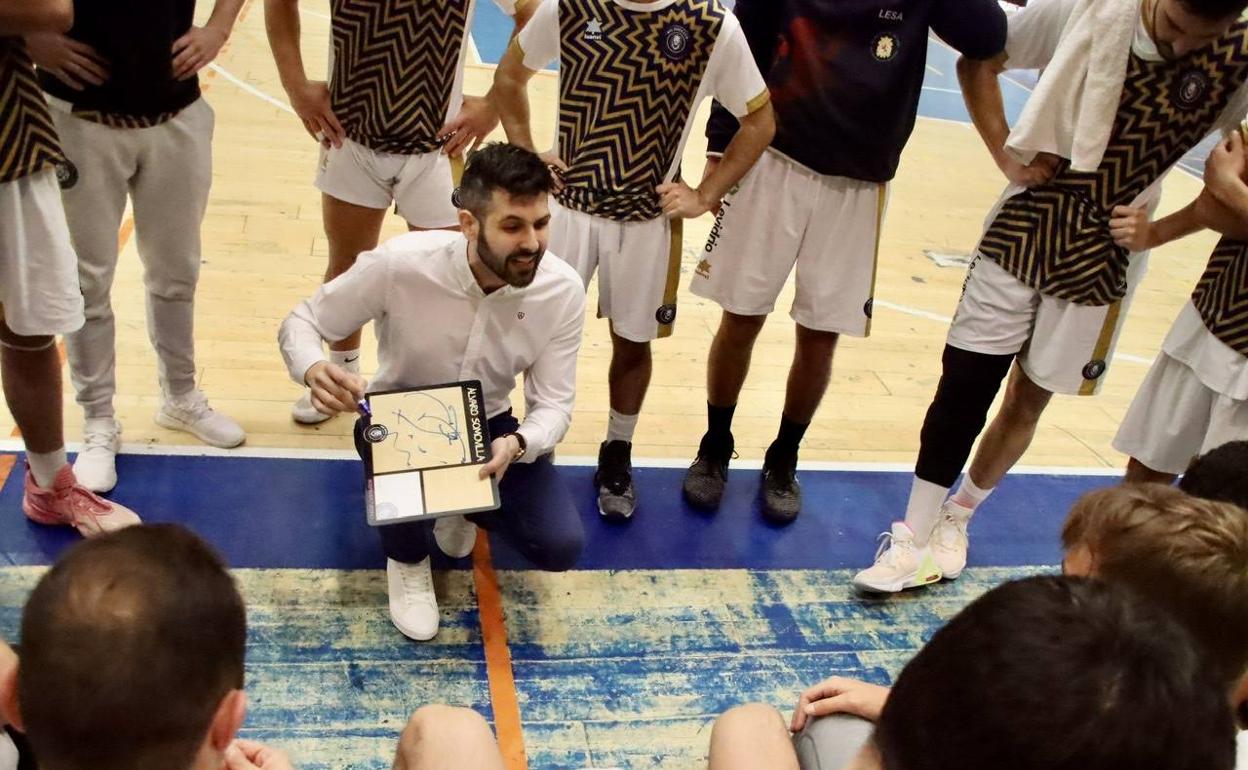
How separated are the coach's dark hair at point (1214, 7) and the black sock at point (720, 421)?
1.68m

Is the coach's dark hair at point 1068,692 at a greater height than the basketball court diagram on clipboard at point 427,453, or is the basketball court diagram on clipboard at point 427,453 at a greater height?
the coach's dark hair at point 1068,692

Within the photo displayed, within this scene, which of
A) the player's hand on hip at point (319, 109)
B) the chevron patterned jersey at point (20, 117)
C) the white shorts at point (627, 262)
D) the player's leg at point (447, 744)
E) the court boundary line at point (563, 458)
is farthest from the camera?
the court boundary line at point (563, 458)

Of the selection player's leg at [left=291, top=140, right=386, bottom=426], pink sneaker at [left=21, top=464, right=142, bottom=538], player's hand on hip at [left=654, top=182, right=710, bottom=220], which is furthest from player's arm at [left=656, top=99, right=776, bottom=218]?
pink sneaker at [left=21, top=464, right=142, bottom=538]

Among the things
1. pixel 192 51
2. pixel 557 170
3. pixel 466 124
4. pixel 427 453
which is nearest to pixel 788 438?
pixel 557 170

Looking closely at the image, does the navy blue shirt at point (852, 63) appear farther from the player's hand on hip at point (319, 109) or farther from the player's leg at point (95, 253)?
the player's leg at point (95, 253)

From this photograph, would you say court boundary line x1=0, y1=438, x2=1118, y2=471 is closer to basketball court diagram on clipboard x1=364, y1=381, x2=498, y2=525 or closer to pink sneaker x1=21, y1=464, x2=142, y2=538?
pink sneaker x1=21, y1=464, x2=142, y2=538

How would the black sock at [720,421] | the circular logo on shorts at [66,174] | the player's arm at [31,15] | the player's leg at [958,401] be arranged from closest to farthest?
the player's arm at [31,15] < the circular logo on shorts at [66,174] < the player's leg at [958,401] < the black sock at [720,421]

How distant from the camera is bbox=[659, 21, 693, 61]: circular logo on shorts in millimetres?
2650

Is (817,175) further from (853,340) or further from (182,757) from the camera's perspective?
(182,757)

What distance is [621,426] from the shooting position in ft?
10.6

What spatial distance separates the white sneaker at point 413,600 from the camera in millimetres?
2578

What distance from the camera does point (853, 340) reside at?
4676 millimetres

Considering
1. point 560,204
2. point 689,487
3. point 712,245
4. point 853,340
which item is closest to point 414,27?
point 560,204

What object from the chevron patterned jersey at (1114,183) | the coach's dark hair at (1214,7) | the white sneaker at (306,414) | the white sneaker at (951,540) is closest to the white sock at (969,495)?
the white sneaker at (951,540)
